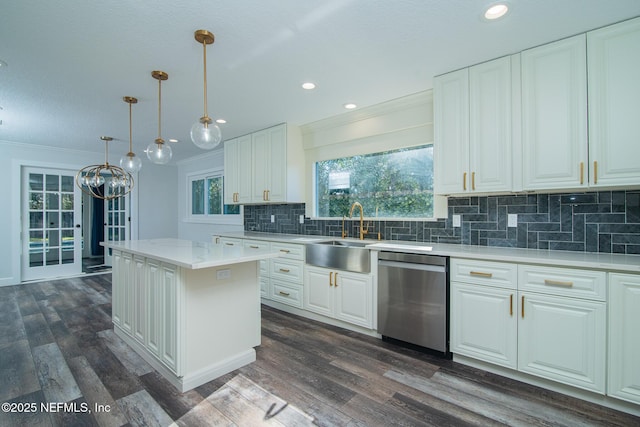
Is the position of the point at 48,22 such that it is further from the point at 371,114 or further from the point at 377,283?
the point at 377,283

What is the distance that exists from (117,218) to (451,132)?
6821 millimetres

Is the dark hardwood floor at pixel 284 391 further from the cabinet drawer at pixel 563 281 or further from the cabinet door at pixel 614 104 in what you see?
the cabinet door at pixel 614 104

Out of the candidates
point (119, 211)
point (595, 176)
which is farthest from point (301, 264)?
point (119, 211)

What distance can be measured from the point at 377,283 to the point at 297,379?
1.10 meters

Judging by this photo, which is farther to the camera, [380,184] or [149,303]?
[380,184]

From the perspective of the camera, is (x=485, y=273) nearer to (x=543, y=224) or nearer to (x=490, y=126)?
(x=543, y=224)

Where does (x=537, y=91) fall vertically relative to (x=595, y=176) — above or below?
above

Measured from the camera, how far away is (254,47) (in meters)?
A: 2.22

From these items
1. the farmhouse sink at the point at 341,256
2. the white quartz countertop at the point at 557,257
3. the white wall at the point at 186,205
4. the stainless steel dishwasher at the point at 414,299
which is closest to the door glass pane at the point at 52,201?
the white wall at the point at 186,205

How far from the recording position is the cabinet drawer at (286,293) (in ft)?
11.6

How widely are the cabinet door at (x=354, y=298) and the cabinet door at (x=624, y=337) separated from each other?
1.67 metres

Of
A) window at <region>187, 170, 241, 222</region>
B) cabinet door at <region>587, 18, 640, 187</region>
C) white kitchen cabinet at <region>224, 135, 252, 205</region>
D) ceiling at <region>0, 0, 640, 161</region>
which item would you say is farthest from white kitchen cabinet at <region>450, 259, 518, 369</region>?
window at <region>187, 170, 241, 222</region>

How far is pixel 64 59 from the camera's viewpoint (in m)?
2.36

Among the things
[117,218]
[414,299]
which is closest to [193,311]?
[414,299]
